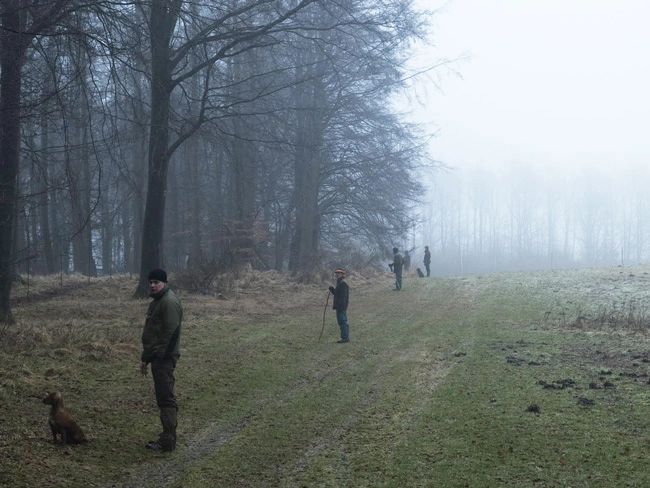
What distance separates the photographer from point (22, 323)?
12.7m

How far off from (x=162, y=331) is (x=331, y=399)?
3.36m

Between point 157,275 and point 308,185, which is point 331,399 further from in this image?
point 308,185

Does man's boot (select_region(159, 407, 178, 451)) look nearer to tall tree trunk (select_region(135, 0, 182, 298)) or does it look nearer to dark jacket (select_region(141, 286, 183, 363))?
dark jacket (select_region(141, 286, 183, 363))

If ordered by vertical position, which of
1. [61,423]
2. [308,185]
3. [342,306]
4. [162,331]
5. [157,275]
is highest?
[308,185]

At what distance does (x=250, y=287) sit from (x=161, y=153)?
6912 mm

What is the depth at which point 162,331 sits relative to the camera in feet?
24.5

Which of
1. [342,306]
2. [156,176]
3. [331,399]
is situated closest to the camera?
[331,399]

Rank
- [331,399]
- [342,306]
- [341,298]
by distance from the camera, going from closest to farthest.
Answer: [331,399]
[342,306]
[341,298]

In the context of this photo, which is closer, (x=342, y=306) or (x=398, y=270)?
(x=342, y=306)

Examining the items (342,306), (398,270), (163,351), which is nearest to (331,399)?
(163,351)

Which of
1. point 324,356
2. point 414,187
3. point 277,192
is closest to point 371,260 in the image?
point 414,187

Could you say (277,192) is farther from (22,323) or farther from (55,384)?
(55,384)

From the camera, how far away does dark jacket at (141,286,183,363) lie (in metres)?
7.46

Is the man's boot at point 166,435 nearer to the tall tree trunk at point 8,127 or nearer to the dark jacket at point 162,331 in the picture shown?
the dark jacket at point 162,331
